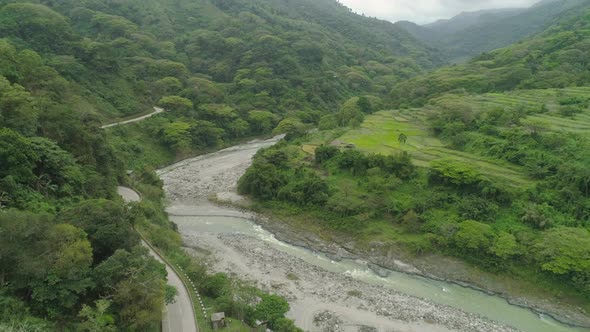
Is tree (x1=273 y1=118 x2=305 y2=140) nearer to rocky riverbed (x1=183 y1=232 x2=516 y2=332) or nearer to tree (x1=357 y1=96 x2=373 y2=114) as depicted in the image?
tree (x1=357 y1=96 x2=373 y2=114)

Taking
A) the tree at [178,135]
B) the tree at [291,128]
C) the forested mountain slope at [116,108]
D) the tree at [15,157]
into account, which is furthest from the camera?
the tree at [291,128]

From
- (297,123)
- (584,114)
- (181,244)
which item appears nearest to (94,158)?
(181,244)

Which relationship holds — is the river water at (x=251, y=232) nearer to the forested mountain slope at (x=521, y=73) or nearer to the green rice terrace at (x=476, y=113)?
the green rice terrace at (x=476, y=113)

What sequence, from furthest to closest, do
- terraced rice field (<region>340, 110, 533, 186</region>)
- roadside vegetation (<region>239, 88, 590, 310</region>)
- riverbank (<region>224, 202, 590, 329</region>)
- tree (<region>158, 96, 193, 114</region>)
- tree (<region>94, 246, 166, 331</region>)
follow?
1. tree (<region>158, 96, 193, 114</region>)
2. terraced rice field (<region>340, 110, 533, 186</region>)
3. roadside vegetation (<region>239, 88, 590, 310</region>)
4. riverbank (<region>224, 202, 590, 329</region>)
5. tree (<region>94, 246, 166, 331</region>)

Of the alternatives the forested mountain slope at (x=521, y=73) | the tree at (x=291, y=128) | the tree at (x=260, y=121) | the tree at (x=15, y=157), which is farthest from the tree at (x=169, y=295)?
the forested mountain slope at (x=521, y=73)

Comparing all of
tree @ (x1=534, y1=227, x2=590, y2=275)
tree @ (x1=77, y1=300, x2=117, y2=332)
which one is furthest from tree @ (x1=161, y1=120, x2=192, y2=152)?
tree @ (x1=534, y1=227, x2=590, y2=275)

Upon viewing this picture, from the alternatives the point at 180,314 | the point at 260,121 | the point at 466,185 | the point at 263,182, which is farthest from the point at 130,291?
the point at 260,121
